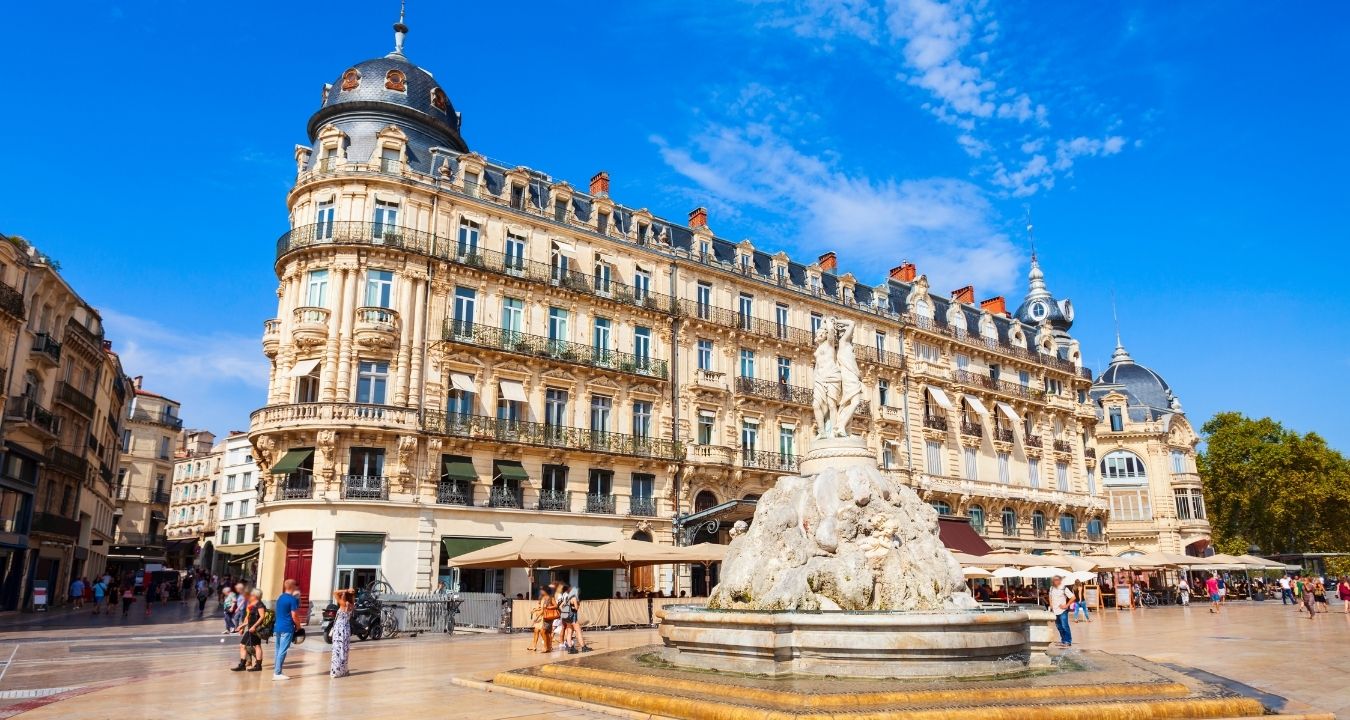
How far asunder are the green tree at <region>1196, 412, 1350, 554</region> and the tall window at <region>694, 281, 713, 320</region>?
35.2 m

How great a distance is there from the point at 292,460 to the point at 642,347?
12.2 m

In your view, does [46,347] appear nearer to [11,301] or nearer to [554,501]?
[11,301]

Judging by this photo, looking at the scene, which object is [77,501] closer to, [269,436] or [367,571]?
[269,436]

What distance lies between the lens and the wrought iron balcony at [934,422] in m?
39.2

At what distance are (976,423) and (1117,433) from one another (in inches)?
605

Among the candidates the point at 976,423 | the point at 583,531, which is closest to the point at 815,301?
the point at 976,423

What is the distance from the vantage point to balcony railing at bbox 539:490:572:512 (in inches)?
1107

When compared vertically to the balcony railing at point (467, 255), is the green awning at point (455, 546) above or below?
below

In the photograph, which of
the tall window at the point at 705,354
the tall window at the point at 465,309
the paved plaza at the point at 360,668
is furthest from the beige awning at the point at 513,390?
the paved plaza at the point at 360,668

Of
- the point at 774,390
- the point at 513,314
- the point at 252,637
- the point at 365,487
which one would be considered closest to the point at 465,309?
the point at 513,314

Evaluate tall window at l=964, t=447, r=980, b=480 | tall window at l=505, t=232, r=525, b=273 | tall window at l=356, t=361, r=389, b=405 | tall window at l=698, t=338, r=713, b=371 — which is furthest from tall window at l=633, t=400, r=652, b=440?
tall window at l=964, t=447, r=980, b=480

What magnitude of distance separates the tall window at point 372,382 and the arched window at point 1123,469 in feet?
136

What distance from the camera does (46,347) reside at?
29188 millimetres

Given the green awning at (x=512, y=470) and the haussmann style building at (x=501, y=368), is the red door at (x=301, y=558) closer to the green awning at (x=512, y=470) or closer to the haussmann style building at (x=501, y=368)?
the haussmann style building at (x=501, y=368)
